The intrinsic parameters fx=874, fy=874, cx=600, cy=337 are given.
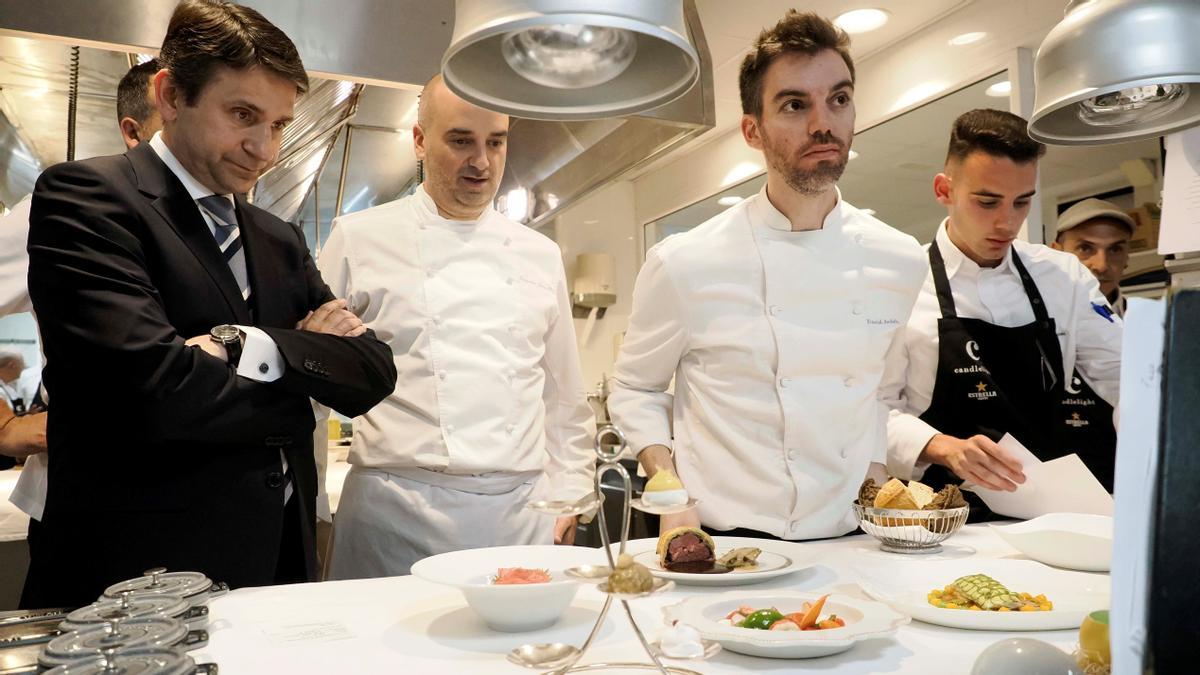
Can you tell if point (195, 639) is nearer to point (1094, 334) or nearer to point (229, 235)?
point (229, 235)

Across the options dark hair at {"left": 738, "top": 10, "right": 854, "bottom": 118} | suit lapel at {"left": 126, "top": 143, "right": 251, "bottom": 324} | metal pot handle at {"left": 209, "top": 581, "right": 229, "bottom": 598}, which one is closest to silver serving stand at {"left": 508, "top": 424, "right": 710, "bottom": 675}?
metal pot handle at {"left": 209, "top": 581, "right": 229, "bottom": 598}

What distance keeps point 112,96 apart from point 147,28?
179 cm

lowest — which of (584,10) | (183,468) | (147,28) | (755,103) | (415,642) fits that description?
(415,642)

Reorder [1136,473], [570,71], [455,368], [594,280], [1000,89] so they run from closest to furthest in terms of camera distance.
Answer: [1136,473] → [570,71] → [455,368] → [1000,89] → [594,280]

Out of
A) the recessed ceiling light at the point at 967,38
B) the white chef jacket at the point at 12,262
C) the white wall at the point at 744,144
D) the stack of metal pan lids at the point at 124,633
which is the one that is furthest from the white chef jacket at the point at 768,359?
the recessed ceiling light at the point at 967,38

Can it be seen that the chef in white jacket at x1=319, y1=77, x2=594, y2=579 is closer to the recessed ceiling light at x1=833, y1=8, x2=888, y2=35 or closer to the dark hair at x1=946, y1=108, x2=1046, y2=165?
the dark hair at x1=946, y1=108, x2=1046, y2=165

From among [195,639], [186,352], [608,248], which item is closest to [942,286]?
[186,352]

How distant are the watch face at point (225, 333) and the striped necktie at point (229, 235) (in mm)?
188

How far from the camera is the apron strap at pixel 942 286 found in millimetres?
2162

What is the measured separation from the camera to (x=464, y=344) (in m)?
2.07

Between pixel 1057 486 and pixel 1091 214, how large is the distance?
6.84 feet

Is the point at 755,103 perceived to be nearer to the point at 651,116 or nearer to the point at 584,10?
the point at 651,116

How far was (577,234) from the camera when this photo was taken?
6793 mm

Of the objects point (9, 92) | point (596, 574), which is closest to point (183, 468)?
point (596, 574)
